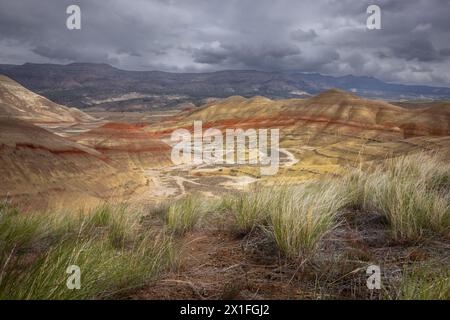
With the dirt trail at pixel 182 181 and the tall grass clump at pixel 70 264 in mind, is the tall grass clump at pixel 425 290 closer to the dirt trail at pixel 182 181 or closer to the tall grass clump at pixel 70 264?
the tall grass clump at pixel 70 264

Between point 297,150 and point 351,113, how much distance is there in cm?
2558

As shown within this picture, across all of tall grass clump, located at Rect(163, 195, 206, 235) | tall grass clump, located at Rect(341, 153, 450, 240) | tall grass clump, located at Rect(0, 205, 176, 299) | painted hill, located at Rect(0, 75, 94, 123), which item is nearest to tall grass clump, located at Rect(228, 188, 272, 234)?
tall grass clump, located at Rect(163, 195, 206, 235)

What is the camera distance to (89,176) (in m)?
38.5

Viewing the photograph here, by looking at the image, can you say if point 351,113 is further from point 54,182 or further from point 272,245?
point 272,245

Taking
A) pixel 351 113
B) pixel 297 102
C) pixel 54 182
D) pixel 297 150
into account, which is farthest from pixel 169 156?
pixel 297 102

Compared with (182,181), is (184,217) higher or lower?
higher

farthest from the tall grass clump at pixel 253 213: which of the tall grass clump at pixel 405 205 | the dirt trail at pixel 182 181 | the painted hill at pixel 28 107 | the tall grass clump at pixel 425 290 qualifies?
the painted hill at pixel 28 107

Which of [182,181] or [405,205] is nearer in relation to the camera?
[405,205]

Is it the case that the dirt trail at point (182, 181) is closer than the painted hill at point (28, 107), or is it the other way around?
the dirt trail at point (182, 181)

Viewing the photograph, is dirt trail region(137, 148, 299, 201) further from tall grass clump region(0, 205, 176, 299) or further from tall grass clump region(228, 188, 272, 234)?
tall grass clump region(0, 205, 176, 299)

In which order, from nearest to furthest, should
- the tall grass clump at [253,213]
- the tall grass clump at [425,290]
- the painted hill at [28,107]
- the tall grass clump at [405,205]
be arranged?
the tall grass clump at [425,290] < the tall grass clump at [405,205] < the tall grass clump at [253,213] < the painted hill at [28,107]

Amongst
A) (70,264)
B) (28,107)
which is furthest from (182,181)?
(28,107)

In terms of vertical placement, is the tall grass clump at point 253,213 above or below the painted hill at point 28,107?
below

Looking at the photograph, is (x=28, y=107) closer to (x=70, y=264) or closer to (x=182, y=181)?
(x=182, y=181)
